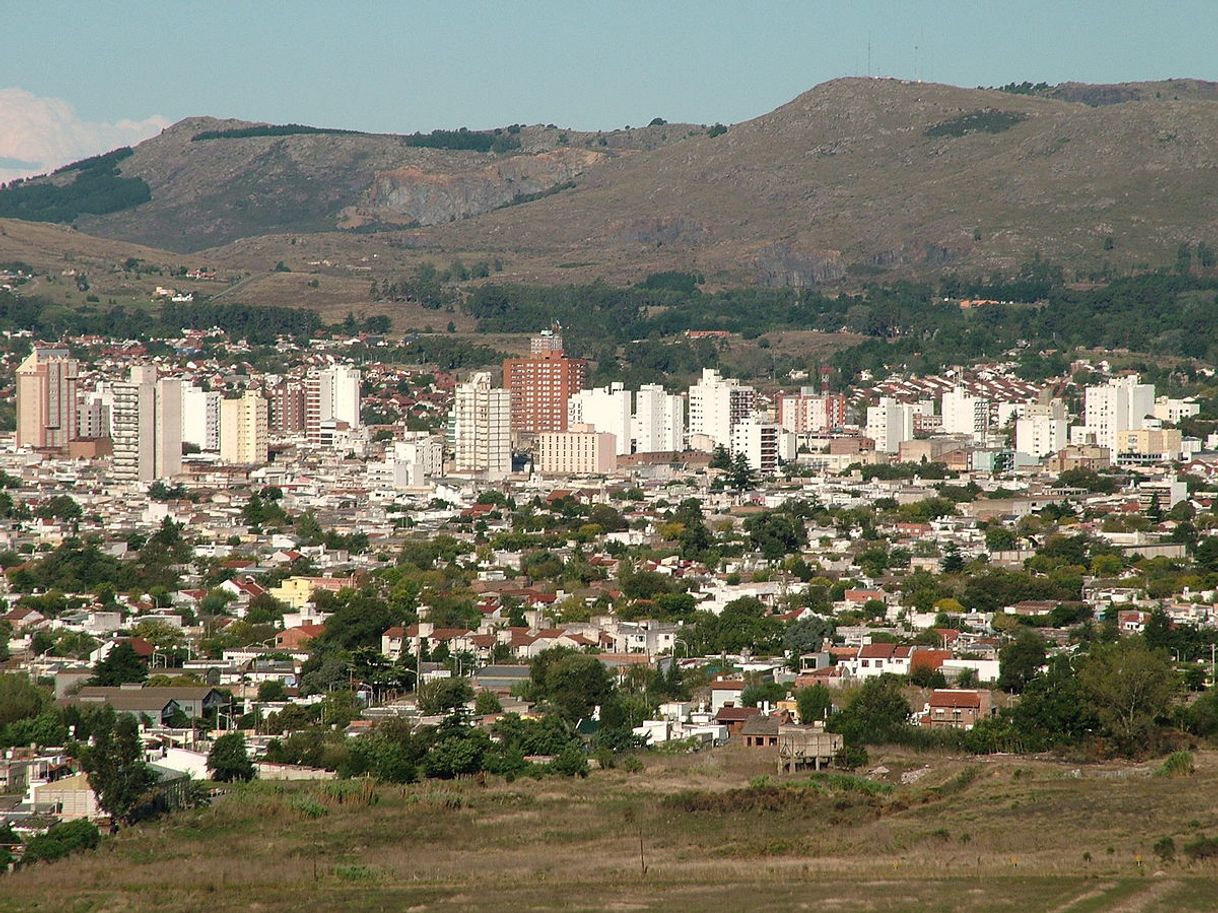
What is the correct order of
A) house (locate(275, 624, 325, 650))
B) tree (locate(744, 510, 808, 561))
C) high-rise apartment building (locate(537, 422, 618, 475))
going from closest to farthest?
house (locate(275, 624, 325, 650))
tree (locate(744, 510, 808, 561))
high-rise apartment building (locate(537, 422, 618, 475))

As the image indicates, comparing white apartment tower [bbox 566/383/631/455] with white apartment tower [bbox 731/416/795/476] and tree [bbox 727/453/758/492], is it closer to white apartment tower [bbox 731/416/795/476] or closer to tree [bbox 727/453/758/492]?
white apartment tower [bbox 731/416/795/476]

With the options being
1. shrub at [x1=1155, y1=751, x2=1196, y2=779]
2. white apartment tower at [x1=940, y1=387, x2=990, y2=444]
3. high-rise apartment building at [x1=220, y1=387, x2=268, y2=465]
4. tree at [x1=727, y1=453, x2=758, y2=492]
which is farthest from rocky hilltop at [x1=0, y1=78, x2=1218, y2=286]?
shrub at [x1=1155, y1=751, x2=1196, y2=779]

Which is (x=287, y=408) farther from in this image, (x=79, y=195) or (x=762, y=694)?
(x=79, y=195)

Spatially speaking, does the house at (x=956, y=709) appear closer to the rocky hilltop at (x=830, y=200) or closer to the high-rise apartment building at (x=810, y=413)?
the high-rise apartment building at (x=810, y=413)

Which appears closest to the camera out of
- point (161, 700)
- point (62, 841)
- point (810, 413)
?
point (62, 841)

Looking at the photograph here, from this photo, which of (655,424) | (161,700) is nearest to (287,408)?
(655,424)

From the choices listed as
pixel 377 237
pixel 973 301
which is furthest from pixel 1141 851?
pixel 377 237
